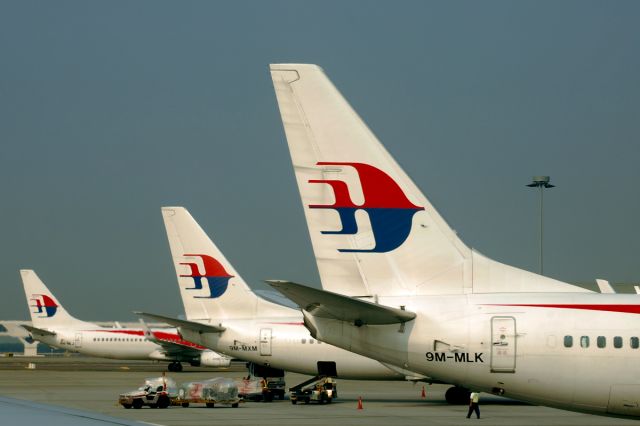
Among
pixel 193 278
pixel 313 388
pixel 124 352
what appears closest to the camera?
pixel 313 388

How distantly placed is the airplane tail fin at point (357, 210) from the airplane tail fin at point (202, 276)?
25003 mm

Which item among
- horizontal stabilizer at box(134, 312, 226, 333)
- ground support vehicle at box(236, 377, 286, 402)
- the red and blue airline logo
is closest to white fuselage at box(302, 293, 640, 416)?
ground support vehicle at box(236, 377, 286, 402)

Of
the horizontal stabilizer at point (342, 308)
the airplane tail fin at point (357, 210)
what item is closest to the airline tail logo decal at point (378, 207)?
the airplane tail fin at point (357, 210)

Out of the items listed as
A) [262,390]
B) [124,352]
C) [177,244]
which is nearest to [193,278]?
[177,244]

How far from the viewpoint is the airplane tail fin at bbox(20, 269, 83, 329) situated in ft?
243

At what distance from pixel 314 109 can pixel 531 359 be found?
229 inches

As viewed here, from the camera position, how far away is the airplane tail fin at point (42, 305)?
2916 inches

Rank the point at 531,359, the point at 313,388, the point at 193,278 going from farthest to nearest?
the point at 193,278 → the point at 313,388 → the point at 531,359

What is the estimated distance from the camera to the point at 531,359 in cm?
1667

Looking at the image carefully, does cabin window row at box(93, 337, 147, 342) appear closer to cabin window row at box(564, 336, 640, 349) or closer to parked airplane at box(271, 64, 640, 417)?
parked airplane at box(271, 64, 640, 417)

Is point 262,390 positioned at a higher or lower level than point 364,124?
lower

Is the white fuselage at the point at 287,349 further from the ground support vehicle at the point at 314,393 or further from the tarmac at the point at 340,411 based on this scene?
the tarmac at the point at 340,411

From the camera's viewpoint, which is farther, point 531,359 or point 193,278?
point 193,278

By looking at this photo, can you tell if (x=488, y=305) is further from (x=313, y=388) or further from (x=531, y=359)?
(x=313, y=388)
